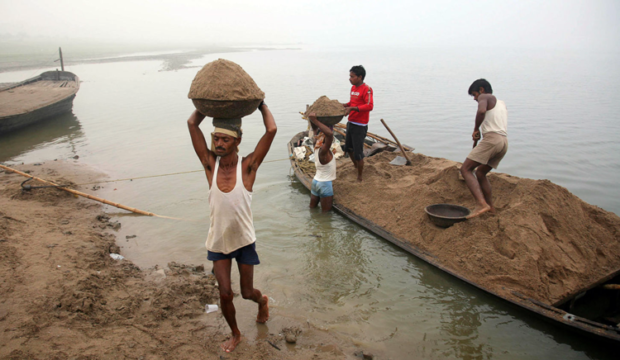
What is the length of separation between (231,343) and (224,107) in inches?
78.5

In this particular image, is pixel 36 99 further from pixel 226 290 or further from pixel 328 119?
pixel 226 290

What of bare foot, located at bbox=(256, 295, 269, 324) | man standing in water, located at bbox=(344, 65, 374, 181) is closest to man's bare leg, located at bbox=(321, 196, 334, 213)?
man standing in water, located at bbox=(344, 65, 374, 181)

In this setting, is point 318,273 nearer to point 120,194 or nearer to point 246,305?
point 246,305

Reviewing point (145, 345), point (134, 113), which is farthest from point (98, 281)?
point (134, 113)

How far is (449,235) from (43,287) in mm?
4453

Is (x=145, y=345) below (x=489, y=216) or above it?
below

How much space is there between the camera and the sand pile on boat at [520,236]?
13.4 ft

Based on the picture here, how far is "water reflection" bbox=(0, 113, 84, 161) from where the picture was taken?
11.4 meters

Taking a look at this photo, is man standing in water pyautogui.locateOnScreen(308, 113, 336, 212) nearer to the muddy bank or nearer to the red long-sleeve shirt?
the red long-sleeve shirt

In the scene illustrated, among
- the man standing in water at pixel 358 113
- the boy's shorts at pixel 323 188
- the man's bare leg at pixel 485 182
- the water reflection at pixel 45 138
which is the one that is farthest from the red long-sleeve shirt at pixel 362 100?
the water reflection at pixel 45 138

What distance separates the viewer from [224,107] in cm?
292

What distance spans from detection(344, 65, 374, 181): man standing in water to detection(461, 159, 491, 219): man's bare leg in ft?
6.51

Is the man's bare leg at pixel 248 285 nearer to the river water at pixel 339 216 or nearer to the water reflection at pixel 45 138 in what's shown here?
the river water at pixel 339 216

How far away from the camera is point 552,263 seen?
4.11 m
